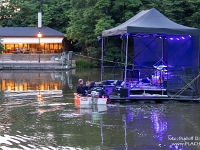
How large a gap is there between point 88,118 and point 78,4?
4429 cm

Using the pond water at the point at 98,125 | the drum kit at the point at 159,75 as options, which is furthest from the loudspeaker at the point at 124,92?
the drum kit at the point at 159,75

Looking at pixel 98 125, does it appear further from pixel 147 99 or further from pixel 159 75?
pixel 159 75

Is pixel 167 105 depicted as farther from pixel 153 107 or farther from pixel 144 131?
pixel 144 131

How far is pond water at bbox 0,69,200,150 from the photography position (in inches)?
428

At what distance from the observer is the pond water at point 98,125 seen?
1088 centimetres

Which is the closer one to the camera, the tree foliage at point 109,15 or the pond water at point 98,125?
the pond water at point 98,125

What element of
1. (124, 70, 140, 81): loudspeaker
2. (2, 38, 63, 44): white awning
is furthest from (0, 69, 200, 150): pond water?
(2, 38, 63, 44): white awning

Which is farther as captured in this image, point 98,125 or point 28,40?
point 28,40

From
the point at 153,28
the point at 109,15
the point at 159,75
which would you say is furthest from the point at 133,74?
the point at 109,15

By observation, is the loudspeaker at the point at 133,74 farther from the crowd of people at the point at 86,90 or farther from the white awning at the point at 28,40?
the white awning at the point at 28,40

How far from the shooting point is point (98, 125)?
43.7 ft

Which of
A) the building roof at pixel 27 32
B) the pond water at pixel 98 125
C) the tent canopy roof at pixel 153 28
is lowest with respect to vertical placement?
the pond water at pixel 98 125

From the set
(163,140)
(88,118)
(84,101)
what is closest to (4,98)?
(84,101)

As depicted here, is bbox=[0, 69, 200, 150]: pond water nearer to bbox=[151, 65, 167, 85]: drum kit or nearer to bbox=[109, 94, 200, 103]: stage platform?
bbox=[109, 94, 200, 103]: stage platform
